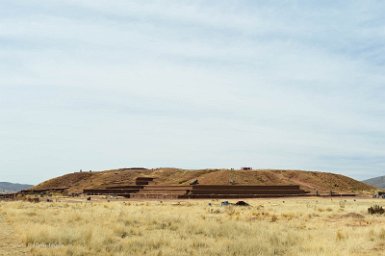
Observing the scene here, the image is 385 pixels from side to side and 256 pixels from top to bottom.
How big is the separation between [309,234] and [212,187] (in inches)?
2381

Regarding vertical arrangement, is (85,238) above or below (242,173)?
below

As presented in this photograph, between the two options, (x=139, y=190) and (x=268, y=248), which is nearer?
(x=268, y=248)

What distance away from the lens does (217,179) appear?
318 ft

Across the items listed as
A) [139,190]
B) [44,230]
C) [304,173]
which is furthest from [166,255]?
[304,173]

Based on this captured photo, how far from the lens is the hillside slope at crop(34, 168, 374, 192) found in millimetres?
99312

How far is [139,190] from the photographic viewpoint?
96938 mm

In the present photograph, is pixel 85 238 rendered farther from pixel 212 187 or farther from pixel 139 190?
pixel 139 190

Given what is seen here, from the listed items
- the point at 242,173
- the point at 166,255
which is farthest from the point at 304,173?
the point at 166,255

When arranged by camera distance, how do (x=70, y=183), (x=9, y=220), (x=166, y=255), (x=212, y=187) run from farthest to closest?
(x=70, y=183) < (x=212, y=187) < (x=9, y=220) < (x=166, y=255)

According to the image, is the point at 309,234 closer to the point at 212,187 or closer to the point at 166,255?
the point at 166,255

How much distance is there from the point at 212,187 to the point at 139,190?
20251mm

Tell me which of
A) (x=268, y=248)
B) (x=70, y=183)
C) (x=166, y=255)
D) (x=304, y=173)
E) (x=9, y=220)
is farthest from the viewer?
(x=70, y=183)

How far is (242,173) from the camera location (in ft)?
338

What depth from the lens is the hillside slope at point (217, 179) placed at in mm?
99312
